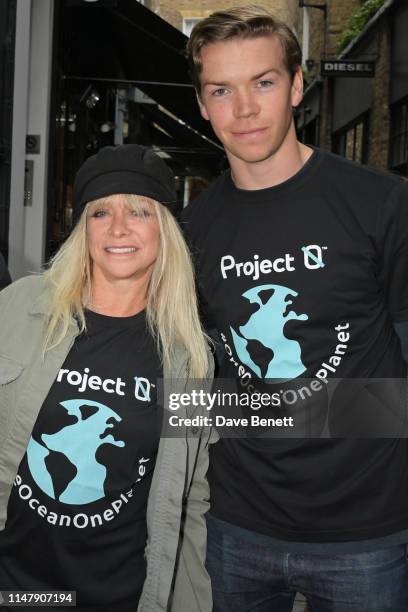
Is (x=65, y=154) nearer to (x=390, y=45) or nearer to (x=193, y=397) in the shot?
(x=193, y=397)

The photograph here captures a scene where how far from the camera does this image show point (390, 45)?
10.9 m

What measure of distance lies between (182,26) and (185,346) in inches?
655

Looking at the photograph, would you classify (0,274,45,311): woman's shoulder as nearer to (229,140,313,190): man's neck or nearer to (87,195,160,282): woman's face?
(87,195,160,282): woman's face

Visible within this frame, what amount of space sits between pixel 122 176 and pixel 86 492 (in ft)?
2.96

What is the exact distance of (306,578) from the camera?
73.1 inches

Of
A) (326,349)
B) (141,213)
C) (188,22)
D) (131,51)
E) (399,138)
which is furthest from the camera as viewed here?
(188,22)

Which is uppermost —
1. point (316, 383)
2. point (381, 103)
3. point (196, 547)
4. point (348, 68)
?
point (348, 68)

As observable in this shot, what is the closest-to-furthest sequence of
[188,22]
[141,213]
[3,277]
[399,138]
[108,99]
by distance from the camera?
[141,213]
[3,277]
[108,99]
[399,138]
[188,22]

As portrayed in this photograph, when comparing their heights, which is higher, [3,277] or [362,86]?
[362,86]

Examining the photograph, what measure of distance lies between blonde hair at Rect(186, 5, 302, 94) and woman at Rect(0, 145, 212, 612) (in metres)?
0.36

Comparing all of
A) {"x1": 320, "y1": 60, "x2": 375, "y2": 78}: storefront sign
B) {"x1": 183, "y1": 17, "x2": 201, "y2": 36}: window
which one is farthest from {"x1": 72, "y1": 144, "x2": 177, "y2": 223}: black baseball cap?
{"x1": 183, "y1": 17, "x2": 201, "y2": 36}: window

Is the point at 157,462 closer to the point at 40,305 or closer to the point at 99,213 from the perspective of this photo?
the point at 40,305

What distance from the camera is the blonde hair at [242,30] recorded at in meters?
2.02

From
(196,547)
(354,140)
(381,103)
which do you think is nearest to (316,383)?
(196,547)
